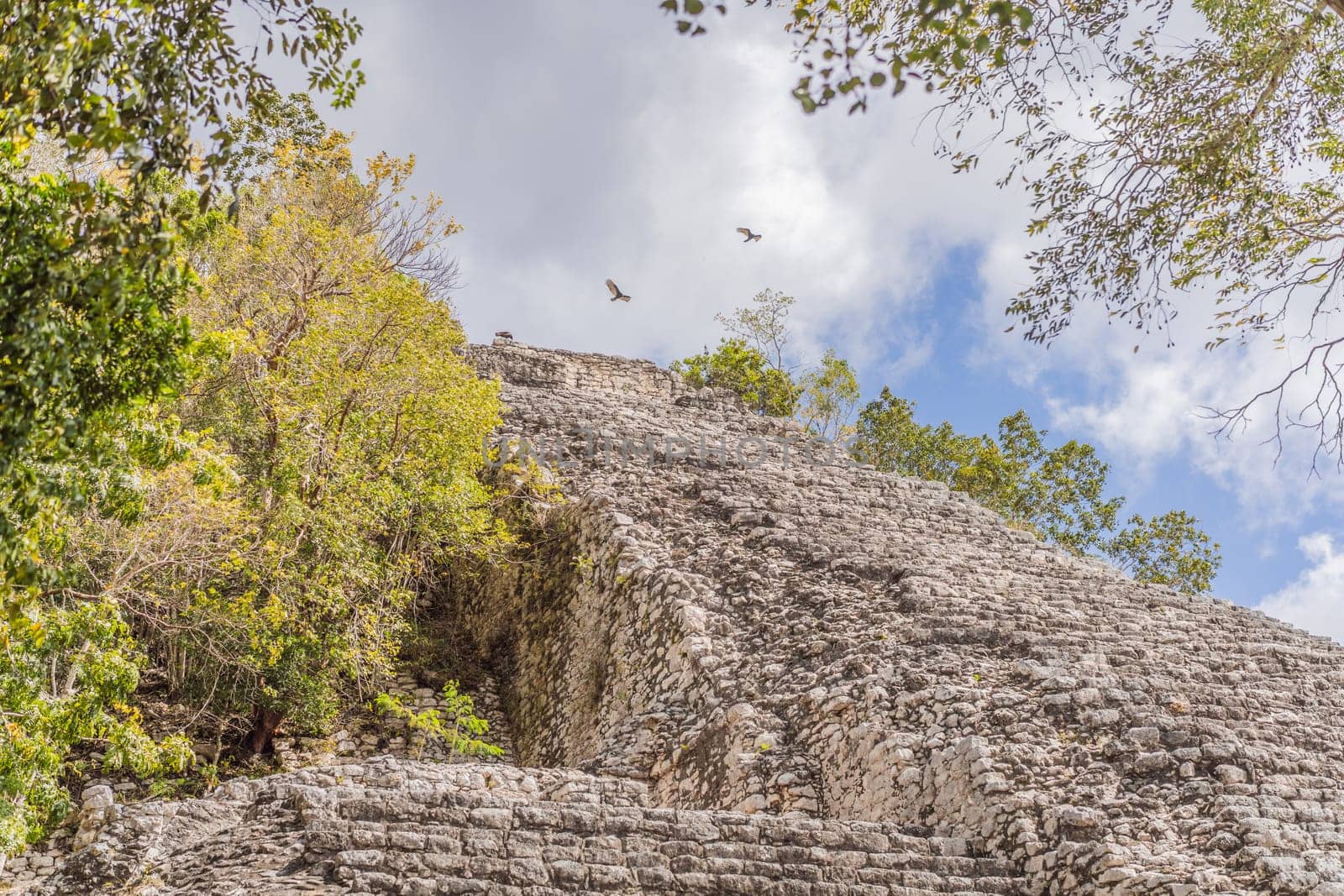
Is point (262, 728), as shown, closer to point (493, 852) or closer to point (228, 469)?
point (228, 469)

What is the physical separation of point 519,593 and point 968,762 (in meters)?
6.49

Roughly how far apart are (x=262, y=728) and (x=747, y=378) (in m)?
14.0

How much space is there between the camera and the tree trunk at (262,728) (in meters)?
9.33

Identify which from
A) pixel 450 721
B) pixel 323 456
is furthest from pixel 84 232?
pixel 450 721

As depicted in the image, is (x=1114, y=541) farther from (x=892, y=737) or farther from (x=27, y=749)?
(x=27, y=749)

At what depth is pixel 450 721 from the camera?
1057 cm

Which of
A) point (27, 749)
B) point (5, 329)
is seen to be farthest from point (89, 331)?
point (27, 749)

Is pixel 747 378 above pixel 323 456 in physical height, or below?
above

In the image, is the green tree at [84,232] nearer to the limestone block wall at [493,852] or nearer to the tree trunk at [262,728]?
the limestone block wall at [493,852]

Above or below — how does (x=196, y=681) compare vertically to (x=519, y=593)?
below

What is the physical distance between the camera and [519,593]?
11.6 metres

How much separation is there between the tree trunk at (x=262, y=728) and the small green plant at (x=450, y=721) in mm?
906

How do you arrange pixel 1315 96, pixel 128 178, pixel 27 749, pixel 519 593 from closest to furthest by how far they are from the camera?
pixel 128 178 → pixel 27 749 → pixel 1315 96 → pixel 519 593

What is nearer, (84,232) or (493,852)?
(84,232)
